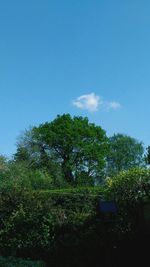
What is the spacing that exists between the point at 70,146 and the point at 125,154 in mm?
11356

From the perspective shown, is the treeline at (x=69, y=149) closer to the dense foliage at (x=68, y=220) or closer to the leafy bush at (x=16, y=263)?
the dense foliage at (x=68, y=220)

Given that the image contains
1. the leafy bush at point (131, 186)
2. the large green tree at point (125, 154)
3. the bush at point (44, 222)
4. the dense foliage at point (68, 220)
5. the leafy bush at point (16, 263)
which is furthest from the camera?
the large green tree at point (125, 154)

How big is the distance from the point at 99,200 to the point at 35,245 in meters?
2.82

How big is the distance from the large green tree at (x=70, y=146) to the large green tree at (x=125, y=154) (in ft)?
26.0

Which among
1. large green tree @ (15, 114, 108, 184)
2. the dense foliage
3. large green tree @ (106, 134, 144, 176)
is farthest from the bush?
large green tree @ (106, 134, 144, 176)

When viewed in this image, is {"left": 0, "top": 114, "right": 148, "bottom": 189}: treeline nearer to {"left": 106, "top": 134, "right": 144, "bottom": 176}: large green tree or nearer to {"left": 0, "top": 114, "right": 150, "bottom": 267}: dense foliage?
{"left": 106, "top": 134, "right": 144, "bottom": 176}: large green tree

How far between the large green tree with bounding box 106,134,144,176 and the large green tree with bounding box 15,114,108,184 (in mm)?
7919

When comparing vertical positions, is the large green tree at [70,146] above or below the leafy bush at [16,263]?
above

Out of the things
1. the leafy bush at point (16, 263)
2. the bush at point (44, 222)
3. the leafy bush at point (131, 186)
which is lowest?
the leafy bush at point (16, 263)

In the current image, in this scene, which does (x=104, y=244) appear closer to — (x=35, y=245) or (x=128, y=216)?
(x=128, y=216)

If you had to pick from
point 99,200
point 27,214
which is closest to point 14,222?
point 27,214

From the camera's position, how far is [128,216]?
16.8 meters

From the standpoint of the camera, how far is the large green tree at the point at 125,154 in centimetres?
6253

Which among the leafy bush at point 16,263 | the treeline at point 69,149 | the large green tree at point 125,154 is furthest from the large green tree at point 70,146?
the leafy bush at point 16,263
